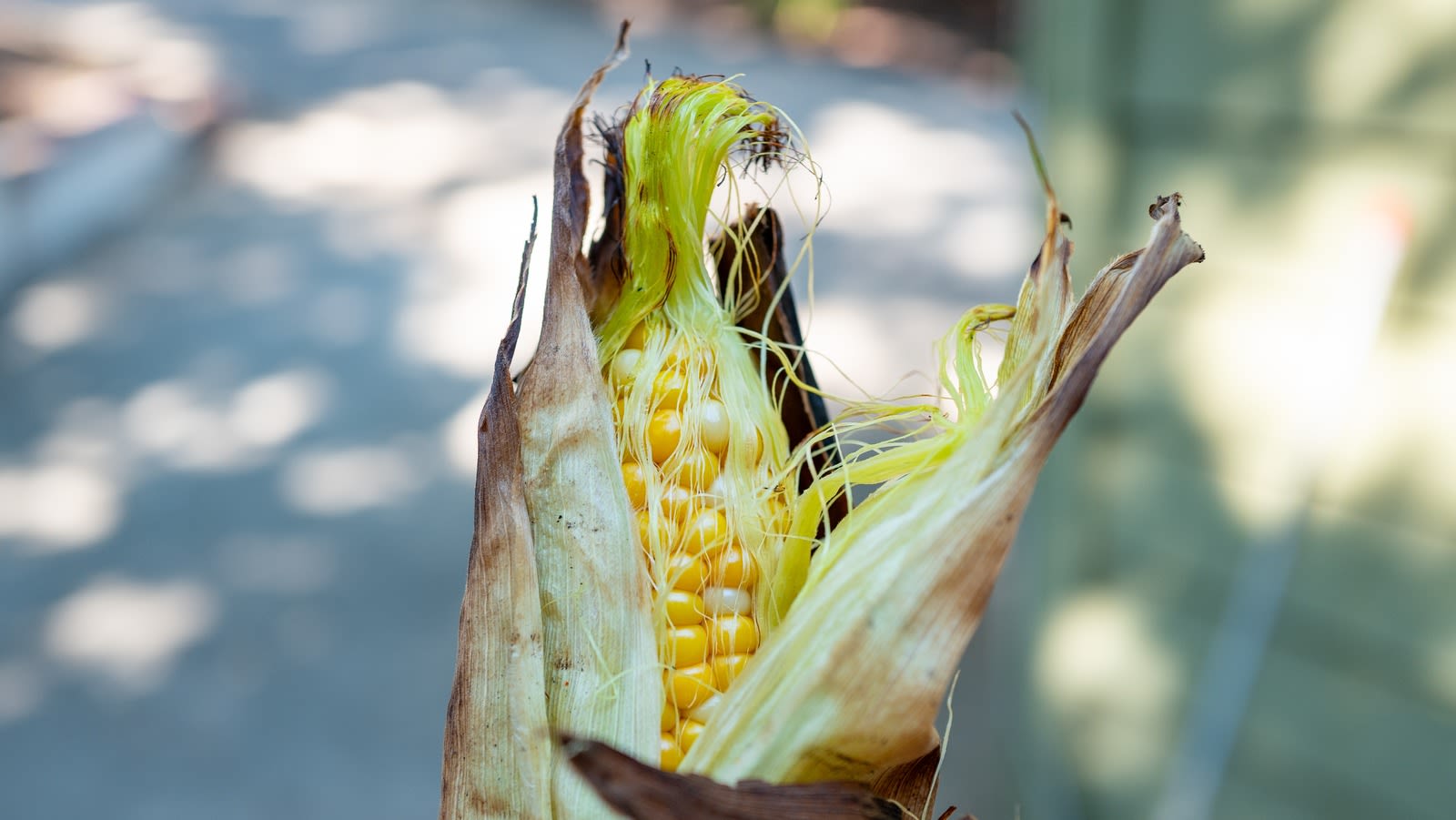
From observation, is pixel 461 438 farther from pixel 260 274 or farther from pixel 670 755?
pixel 670 755

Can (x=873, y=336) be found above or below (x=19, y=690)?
above

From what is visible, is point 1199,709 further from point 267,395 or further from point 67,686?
point 267,395

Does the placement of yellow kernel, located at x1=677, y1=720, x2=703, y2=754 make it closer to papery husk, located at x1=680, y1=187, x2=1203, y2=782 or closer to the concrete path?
papery husk, located at x1=680, y1=187, x2=1203, y2=782

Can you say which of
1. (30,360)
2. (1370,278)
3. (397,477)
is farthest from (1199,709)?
(30,360)

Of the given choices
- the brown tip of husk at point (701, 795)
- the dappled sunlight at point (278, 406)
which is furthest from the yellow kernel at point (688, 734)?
the dappled sunlight at point (278, 406)

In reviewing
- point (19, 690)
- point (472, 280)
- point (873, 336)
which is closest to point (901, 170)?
point (873, 336)

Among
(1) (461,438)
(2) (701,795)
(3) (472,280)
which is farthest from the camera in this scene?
(3) (472,280)

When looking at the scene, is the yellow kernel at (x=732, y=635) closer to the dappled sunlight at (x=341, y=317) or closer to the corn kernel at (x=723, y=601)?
the corn kernel at (x=723, y=601)
